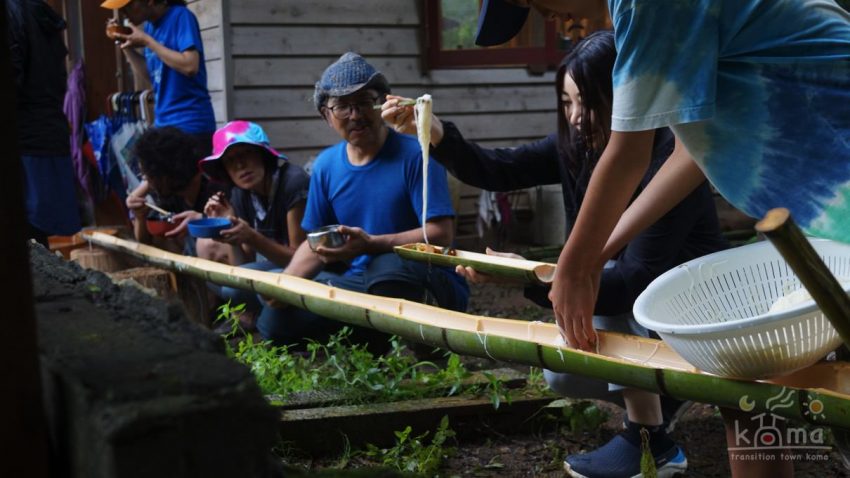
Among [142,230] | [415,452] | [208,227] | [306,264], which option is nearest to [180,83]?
[142,230]

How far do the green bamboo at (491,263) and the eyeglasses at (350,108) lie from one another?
1107 mm

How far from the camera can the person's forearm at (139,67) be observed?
25.6 ft

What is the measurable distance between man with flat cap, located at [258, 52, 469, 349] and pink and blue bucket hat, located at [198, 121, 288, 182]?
482 millimetres

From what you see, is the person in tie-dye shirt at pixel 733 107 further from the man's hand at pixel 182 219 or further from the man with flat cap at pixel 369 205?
the man's hand at pixel 182 219

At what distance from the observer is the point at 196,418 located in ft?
4.08

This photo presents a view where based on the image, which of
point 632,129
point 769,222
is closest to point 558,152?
point 632,129

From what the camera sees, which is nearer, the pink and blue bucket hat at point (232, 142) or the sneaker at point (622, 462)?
the sneaker at point (622, 462)

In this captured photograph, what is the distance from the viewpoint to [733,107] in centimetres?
234

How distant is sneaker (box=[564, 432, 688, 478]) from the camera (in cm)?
350

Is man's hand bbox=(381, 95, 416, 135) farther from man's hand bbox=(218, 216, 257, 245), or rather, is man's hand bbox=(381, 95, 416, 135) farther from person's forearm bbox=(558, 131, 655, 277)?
person's forearm bbox=(558, 131, 655, 277)

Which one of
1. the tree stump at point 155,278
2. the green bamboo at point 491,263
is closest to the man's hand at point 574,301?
the green bamboo at point 491,263

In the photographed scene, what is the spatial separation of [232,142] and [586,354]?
3.19 meters

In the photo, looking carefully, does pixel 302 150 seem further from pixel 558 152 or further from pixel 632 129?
pixel 632 129

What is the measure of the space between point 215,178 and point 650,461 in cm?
340
